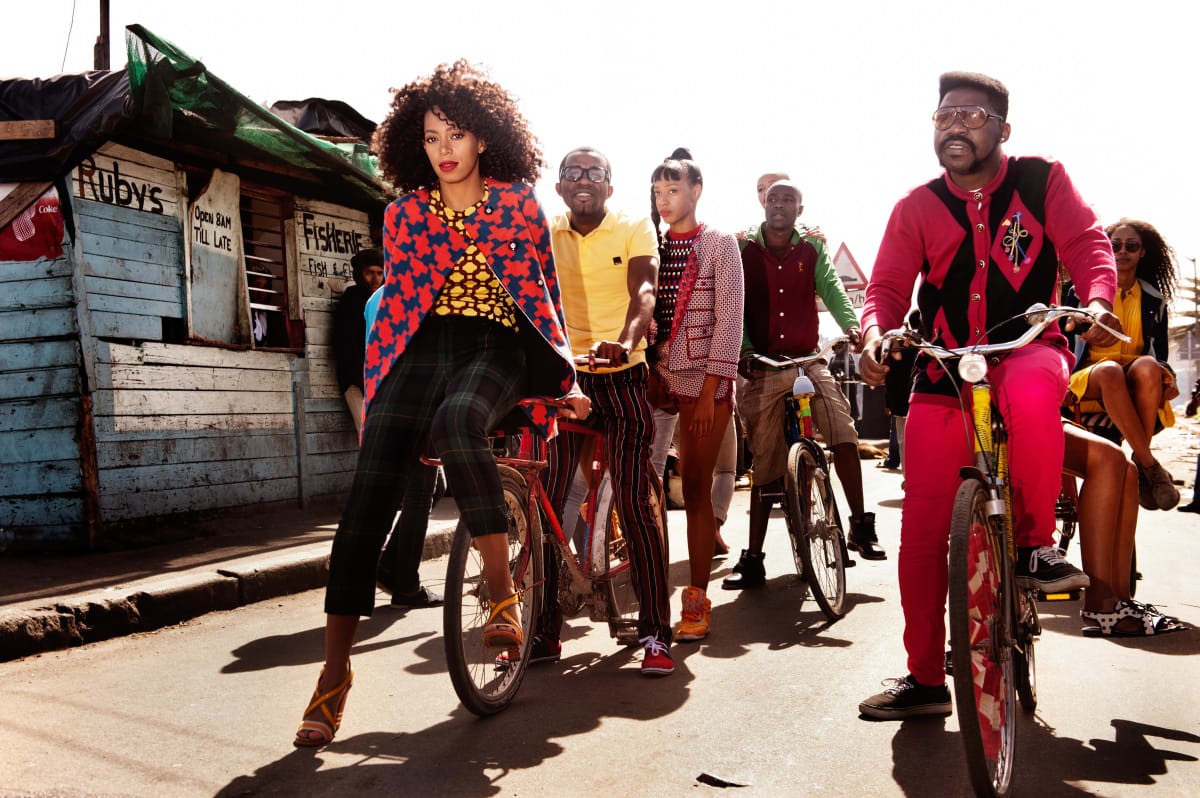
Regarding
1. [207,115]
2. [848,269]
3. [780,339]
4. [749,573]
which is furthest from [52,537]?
[848,269]

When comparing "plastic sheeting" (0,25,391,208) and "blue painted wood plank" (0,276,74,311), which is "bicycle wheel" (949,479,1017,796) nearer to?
"plastic sheeting" (0,25,391,208)

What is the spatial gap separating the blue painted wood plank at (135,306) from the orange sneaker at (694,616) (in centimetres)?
506

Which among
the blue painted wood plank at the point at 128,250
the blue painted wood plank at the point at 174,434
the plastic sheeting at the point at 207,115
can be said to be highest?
the plastic sheeting at the point at 207,115

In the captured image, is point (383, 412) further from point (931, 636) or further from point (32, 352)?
point (32, 352)

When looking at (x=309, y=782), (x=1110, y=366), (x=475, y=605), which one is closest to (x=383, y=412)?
(x=475, y=605)

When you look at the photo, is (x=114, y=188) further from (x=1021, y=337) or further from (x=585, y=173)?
(x=1021, y=337)

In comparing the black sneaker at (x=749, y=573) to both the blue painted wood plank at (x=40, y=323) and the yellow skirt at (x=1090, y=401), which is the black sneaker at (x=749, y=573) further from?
the blue painted wood plank at (x=40, y=323)

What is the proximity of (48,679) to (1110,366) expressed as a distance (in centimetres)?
497

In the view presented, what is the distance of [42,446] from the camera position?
25.0ft

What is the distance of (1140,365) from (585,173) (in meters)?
2.94

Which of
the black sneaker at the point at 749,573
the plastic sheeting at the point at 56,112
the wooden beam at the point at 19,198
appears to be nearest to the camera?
the black sneaker at the point at 749,573

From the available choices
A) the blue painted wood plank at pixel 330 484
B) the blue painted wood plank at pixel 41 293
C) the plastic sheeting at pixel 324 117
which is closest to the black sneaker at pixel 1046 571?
the blue painted wood plank at pixel 41 293

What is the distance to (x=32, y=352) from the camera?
25.1ft

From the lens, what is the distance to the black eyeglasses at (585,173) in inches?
178
